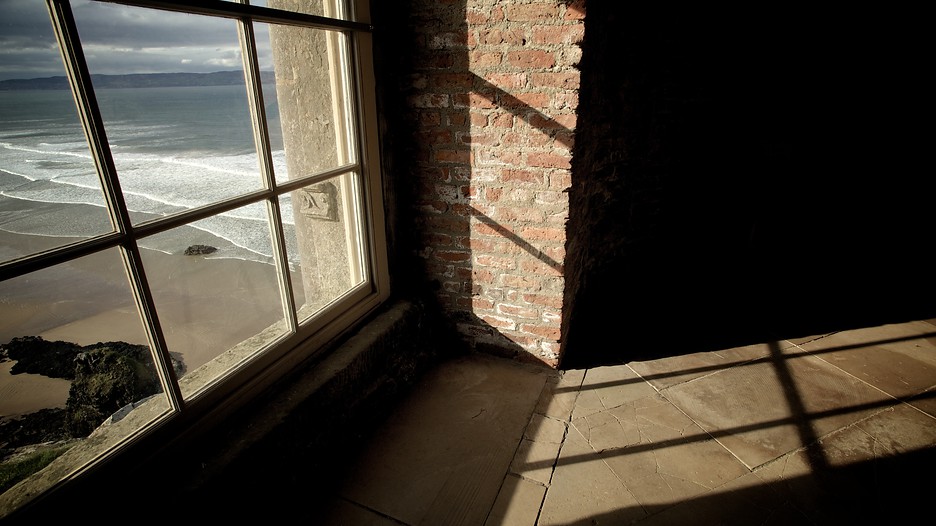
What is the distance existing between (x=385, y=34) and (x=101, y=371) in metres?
2.26

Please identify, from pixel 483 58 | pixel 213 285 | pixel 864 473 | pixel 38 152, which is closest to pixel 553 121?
pixel 483 58

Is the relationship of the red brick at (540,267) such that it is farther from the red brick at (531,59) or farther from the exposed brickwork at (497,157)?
the red brick at (531,59)

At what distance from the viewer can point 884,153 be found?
3.77 metres

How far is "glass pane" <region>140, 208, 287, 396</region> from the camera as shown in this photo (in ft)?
13.4

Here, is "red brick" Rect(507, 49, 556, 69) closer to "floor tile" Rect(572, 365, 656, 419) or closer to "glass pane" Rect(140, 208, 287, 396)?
"floor tile" Rect(572, 365, 656, 419)

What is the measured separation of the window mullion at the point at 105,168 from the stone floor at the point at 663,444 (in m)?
0.82

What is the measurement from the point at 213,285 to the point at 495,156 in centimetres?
470

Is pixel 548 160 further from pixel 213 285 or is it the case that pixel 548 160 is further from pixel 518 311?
pixel 213 285

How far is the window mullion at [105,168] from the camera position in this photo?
88 centimetres

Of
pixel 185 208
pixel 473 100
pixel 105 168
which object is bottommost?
pixel 185 208

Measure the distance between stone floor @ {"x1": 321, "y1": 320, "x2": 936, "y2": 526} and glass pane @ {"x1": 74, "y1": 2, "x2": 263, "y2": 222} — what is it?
1.25 metres

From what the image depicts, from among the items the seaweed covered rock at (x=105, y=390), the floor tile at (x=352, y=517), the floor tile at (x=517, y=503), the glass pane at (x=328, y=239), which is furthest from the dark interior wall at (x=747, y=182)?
the seaweed covered rock at (x=105, y=390)

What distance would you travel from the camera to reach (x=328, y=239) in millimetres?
1872

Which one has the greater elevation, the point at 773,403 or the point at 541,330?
the point at 541,330
